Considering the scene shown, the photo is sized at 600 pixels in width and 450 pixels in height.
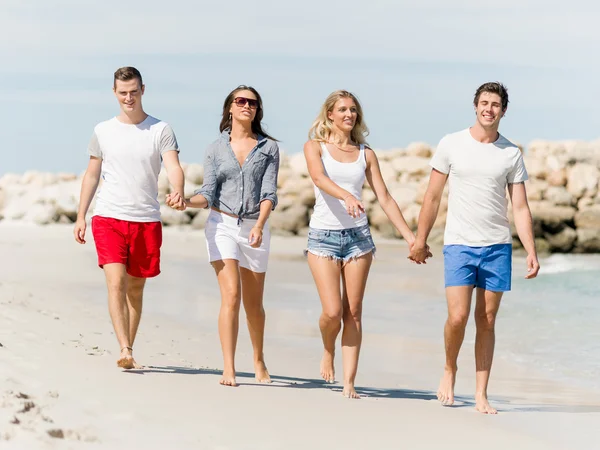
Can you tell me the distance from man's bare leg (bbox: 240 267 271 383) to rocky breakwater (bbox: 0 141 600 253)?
78.1ft

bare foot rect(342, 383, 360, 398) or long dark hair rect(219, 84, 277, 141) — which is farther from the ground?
long dark hair rect(219, 84, 277, 141)

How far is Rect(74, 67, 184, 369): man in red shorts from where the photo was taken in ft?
22.7

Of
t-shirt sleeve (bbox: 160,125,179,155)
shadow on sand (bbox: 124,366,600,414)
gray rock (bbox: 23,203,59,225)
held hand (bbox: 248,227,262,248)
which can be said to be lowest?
gray rock (bbox: 23,203,59,225)

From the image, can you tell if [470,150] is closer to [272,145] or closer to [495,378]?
[272,145]

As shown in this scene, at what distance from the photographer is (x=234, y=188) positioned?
22.6ft

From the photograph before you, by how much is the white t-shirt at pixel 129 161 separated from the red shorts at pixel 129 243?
0.19 ft

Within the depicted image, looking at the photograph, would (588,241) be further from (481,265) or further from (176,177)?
(176,177)

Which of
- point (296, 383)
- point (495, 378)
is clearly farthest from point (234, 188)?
point (495, 378)

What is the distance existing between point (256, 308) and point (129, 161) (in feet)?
4.49

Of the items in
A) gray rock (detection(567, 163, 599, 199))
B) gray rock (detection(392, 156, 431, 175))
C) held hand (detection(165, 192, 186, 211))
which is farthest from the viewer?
gray rock (detection(392, 156, 431, 175))

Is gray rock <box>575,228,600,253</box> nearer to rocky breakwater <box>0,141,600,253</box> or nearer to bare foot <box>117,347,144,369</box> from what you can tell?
rocky breakwater <box>0,141,600,253</box>

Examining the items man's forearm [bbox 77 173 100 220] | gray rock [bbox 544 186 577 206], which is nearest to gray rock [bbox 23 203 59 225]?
gray rock [bbox 544 186 577 206]

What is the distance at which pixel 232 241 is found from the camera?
270 inches


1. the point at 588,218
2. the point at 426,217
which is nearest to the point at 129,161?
the point at 426,217
